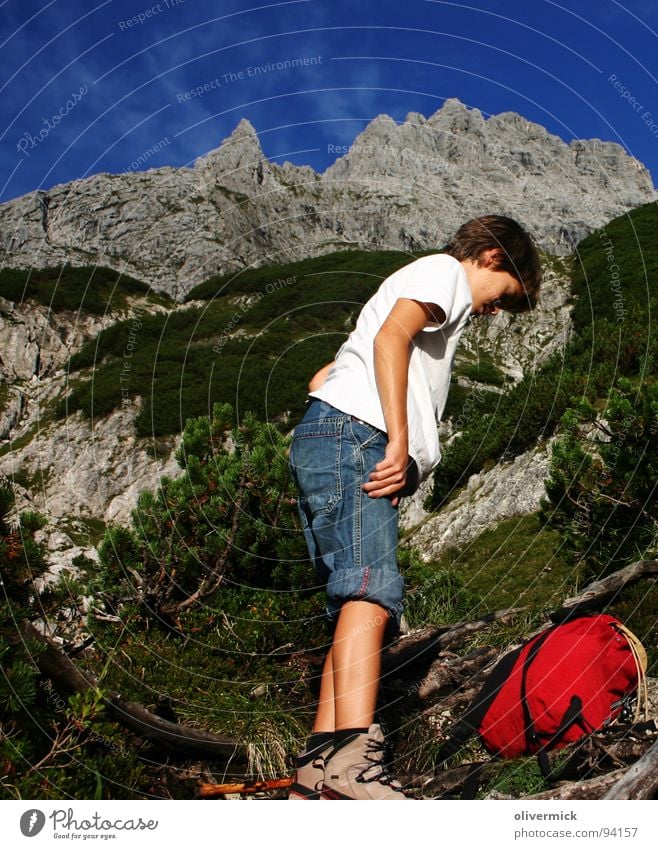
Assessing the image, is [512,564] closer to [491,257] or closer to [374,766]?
[491,257]

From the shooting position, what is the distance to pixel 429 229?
3409 cm

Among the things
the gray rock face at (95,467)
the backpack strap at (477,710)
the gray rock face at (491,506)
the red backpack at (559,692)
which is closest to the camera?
the red backpack at (559,692)

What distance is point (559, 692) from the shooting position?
3068mm

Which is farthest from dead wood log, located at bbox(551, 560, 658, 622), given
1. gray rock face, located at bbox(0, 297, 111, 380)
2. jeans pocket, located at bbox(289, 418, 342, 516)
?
gray rock face, located at bbox(0, 297, 111, 380)

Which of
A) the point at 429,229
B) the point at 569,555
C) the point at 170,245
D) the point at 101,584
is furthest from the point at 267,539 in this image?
the point at 170,245

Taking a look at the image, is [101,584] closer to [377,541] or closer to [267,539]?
[267,539]

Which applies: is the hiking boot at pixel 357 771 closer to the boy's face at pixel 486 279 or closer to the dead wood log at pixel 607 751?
the dead wood log at pixel 607 751

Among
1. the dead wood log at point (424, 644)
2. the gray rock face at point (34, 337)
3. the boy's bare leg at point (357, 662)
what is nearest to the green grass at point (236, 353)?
the gray rock face at point (34, 337)

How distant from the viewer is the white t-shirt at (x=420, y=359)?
2451 mm

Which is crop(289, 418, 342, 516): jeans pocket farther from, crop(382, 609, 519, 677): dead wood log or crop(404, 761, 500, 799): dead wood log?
crop(382, 609, 519, 677): dead wood log

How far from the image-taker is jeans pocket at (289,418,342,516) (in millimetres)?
2449

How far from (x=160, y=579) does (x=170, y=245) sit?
172ft

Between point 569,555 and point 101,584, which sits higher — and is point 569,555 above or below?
below

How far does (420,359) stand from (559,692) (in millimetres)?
1865
